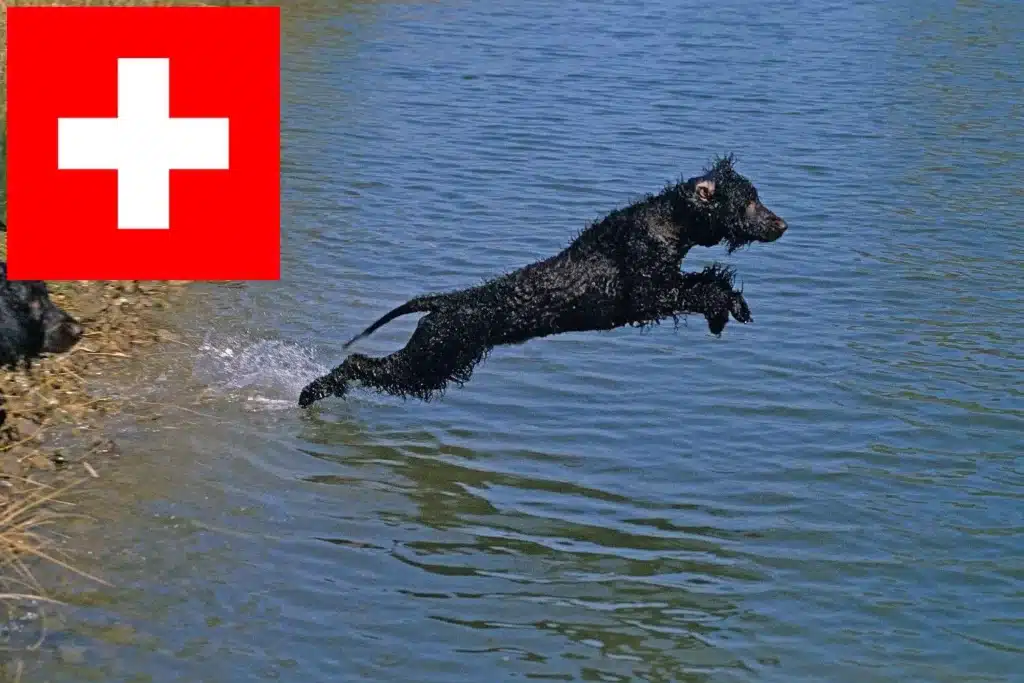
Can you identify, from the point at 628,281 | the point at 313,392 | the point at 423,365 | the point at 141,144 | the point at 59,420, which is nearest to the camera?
the point at 628,281

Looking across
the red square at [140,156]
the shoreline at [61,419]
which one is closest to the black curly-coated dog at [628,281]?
the shoreline at [61,419]

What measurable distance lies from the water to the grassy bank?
0.15 m

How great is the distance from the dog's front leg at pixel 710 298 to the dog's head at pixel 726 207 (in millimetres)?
199

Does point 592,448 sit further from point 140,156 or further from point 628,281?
point 140,156

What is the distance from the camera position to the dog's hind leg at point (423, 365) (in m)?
6.59

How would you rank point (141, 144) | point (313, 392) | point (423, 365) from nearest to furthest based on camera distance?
1. point (423, 365)
2. point (313, 392)
3. point (141, 144)

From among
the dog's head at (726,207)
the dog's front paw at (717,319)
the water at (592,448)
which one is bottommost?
the water at (592,448)

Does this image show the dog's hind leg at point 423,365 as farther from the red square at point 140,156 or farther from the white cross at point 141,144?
the white cross at point 141,144

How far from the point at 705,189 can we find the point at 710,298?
46cm

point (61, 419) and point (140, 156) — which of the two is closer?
point (61, 419)

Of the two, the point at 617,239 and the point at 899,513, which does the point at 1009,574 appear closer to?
the point at 899,513

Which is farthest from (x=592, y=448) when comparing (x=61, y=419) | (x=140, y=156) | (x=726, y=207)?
(x=140, y=156)

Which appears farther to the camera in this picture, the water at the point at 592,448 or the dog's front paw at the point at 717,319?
the dog's front paw at the point at 717,319

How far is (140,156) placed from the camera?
8.05m
